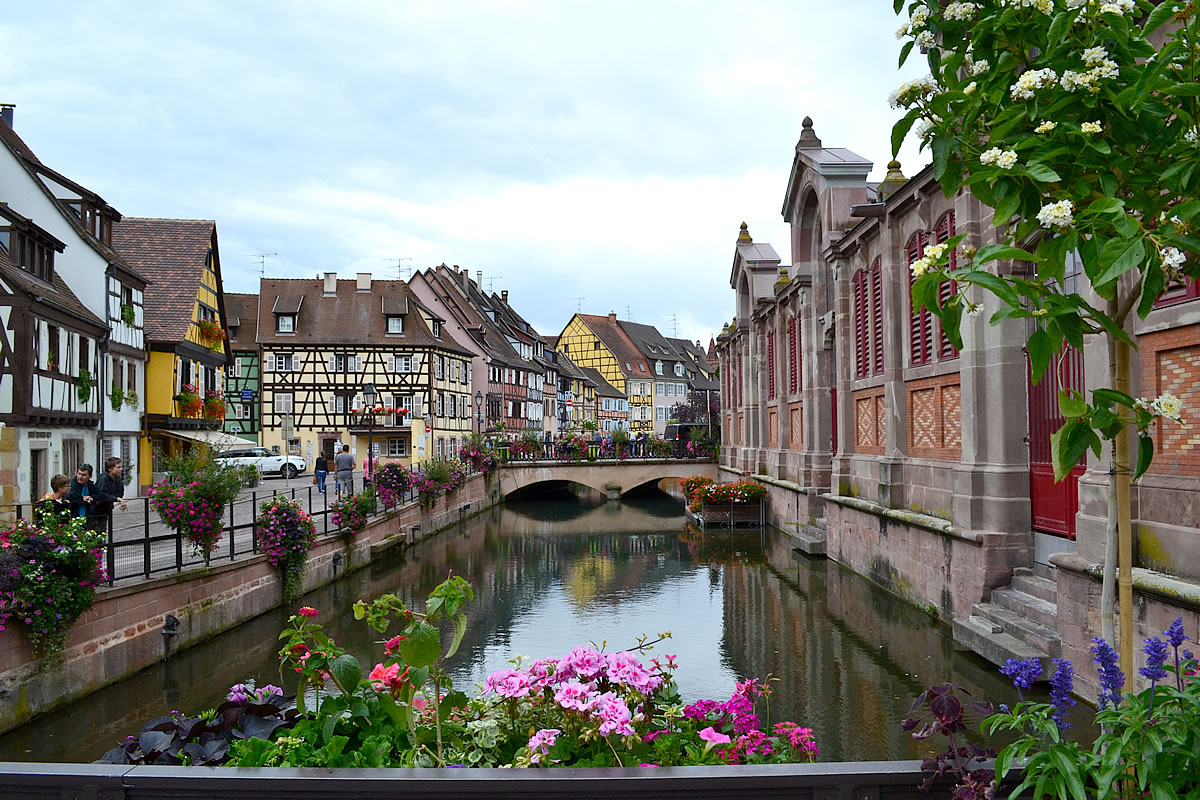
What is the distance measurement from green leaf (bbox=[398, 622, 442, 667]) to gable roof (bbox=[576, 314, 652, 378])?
81.6 m

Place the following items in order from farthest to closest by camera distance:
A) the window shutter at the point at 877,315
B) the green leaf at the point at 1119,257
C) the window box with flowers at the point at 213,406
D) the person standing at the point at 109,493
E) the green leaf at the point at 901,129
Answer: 1. the window box with flowers at the point at 213,406
2. the window shutter at the point at 877,315
3. the person standing at the point at 109,493
4. the green leaf at the point at 901,129
5. the green leaf at the point at 1119,257

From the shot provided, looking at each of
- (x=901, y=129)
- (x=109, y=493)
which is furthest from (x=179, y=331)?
(x=901, y=129)

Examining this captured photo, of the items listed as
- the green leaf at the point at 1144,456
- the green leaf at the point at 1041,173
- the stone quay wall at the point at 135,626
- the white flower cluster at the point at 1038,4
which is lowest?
the stone quay wall at the point at 135,626

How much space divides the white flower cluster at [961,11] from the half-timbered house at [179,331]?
95.3ft

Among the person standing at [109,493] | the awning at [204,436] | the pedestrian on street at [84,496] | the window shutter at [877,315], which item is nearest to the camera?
the pedestrian on street at [84,496]

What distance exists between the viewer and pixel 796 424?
25875 mm

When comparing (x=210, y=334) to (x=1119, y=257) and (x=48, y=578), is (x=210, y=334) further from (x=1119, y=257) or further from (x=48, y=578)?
(x=1119, y=257)

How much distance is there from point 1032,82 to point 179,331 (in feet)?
102

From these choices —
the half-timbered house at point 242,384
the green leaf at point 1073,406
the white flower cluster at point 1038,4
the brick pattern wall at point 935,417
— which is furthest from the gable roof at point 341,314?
the green leaf at point 1073,406

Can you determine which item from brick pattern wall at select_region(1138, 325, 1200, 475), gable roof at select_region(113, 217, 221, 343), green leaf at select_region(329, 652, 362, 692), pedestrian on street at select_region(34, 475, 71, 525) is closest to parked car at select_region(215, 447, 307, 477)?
gable roof at select_region(113, 217, 221, 343)

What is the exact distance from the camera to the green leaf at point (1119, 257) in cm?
268

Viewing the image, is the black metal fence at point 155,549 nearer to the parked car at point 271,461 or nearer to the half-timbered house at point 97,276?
the half-timbered house at point 97,276

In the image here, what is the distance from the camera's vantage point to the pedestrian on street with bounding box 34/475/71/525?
401 inches

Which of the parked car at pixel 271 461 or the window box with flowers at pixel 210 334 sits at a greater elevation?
the window box with flowers at pixel 210 334
